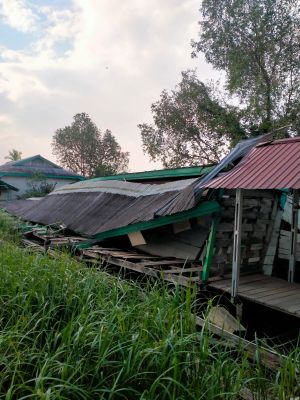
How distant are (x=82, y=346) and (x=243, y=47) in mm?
15100

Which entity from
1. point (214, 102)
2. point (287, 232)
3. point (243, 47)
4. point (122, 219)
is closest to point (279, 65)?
point (243, 47)

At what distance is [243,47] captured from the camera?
14547 mm

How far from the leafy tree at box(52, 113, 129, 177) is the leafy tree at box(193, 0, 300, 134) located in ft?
60.1

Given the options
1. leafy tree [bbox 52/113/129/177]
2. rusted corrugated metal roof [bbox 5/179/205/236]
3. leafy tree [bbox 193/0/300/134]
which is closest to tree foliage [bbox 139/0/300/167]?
leafy tree [bbox 193/0/300/134]

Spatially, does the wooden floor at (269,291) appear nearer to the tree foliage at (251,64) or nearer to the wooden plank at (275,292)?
the wooden plank at (275,292)

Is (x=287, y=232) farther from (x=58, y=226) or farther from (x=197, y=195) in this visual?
(x=58, y=226)

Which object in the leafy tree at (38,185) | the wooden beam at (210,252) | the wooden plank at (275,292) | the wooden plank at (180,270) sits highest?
the leafy tree at (38,185)

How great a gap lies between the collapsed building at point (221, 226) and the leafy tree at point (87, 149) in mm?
24516

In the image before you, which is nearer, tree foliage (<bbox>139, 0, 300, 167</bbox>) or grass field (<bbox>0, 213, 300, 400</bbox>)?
grass field (<bbox>0, 213, 300, 400</bbox>)

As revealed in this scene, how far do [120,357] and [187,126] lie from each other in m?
17.7

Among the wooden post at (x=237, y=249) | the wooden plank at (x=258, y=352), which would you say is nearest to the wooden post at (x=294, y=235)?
the wooden post at (x=237, y=249)

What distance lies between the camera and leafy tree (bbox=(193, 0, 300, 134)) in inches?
539

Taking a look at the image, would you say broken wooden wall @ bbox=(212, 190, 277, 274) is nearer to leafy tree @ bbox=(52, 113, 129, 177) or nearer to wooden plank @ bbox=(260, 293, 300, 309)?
wooden plank @ bbox=(260, 293, 300, 309)

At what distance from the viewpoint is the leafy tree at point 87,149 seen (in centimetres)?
3156
